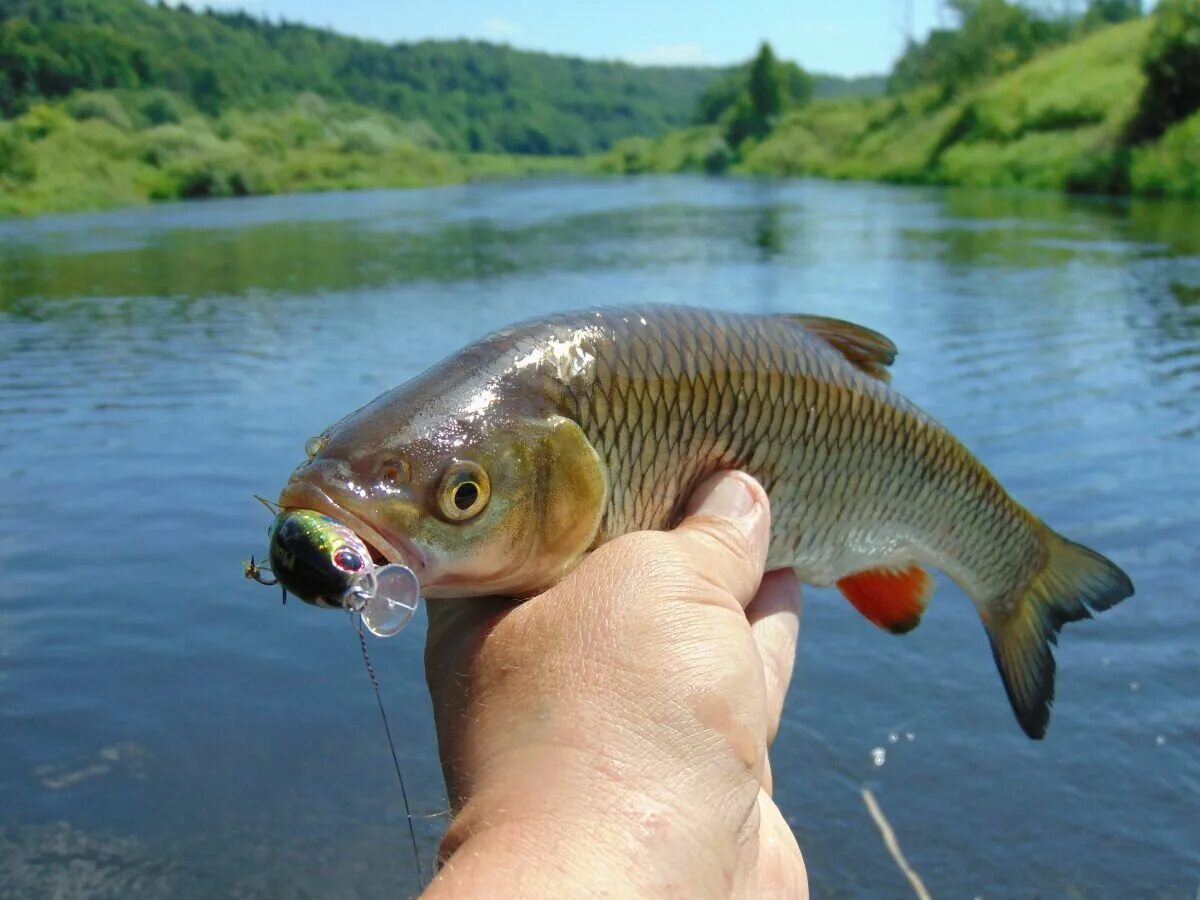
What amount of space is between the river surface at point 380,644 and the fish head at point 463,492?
301cm

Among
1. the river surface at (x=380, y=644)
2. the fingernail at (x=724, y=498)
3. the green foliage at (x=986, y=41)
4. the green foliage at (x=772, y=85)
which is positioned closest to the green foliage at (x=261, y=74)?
the green foliage at (x=772, y=85)

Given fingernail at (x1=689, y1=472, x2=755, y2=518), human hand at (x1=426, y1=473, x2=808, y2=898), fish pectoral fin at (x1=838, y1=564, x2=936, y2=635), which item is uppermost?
fingernail at (x1=689, y1=472, x2=755, y2=518)

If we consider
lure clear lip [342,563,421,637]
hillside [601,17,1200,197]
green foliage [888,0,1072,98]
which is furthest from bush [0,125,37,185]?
lure clear lip [342,563,421,637]

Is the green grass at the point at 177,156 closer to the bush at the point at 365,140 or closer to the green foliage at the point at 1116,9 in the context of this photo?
the bush at the point at 365,140

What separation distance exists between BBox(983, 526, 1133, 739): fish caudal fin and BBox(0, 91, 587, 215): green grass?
5357cm

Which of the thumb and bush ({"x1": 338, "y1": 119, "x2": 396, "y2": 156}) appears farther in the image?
bush ({"x1": 338, "y1": 119, "x2": 396, "y2": 156})

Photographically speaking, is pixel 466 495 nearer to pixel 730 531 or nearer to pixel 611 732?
pixel 611 732

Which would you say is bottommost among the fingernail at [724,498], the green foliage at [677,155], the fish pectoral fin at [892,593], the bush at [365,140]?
the green foliage at [677,155]

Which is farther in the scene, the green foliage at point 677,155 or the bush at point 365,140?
the green foliage at point 677,155

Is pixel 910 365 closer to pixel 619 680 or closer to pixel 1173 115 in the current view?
pixel 619 680

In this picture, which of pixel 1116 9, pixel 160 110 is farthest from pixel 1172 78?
pixel 1116 9

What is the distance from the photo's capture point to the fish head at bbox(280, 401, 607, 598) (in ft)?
6.31

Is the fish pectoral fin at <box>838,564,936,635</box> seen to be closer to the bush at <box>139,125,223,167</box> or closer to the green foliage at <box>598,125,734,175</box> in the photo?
the bush at <box>139,125,223,167</box>

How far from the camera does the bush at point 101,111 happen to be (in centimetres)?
7712
